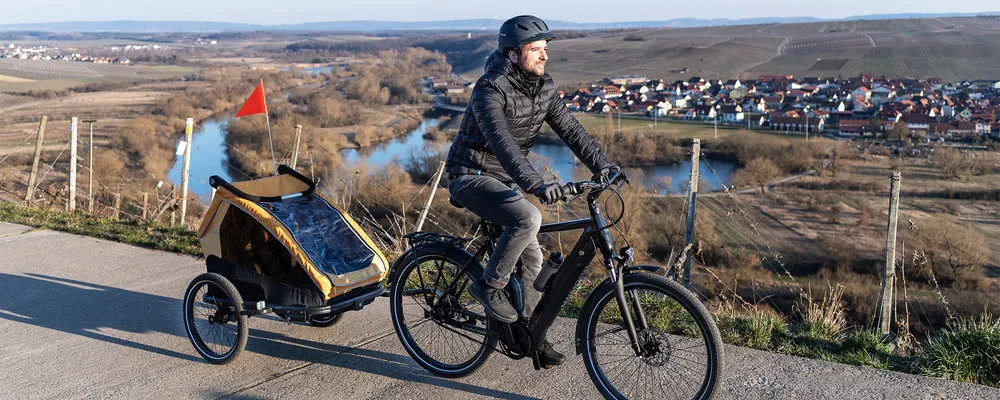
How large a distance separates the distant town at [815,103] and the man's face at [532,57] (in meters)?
45.9

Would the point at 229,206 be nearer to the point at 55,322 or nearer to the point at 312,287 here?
the point at 312,287

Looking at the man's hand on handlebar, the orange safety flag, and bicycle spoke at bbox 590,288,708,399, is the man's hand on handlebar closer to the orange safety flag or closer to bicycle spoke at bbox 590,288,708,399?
bicycle spoke at bbox 590,288,708,399

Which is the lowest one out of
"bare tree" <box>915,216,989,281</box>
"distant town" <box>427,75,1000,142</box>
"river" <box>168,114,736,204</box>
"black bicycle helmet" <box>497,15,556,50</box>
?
"bare tree" <box>915,216,989,281</box>

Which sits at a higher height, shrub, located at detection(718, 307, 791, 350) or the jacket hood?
the jacket hood

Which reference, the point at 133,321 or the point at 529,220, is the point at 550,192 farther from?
the point at 133,321

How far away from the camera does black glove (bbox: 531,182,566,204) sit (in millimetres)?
3209

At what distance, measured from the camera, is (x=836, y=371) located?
4023 millimetres

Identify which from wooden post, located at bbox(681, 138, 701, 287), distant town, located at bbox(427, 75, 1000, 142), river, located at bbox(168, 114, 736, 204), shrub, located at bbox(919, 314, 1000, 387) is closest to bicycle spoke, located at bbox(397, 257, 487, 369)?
shrub, located at bbox(919, 314, 1000, 387)

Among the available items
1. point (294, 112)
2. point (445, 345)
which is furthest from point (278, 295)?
point (294, 112)

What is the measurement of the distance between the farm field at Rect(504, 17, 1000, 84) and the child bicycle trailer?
53.0 metres

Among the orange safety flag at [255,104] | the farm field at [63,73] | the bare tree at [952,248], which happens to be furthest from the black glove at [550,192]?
the farm field at [63,73]

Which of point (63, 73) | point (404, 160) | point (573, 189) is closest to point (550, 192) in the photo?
point (573, 189)

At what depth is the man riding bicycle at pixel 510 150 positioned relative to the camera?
11.8 ft

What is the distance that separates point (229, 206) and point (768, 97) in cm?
6482
